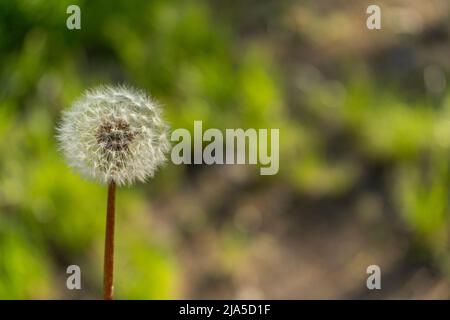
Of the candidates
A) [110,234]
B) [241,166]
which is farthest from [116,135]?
[241,166]

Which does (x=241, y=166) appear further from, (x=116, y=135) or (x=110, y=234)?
(x=110, y=234)

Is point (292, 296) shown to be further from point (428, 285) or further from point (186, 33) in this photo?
point (186, 33)

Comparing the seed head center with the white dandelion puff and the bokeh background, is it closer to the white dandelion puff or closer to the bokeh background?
the white dandelion puff

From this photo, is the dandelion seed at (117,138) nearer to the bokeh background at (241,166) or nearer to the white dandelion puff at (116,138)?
the white dandelion puff at (116,138)

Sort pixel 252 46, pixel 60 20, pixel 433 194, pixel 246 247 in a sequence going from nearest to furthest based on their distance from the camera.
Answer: pixel 433 194
pixel 246 247
pixel 60 20
pixel 252 46

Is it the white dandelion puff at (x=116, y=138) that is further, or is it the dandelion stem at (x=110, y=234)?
the white dandelion puff at (x=116, y=138)

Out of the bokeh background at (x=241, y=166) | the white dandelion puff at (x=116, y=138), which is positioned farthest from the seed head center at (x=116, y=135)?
the bokeh background at (x=241, y=166)
